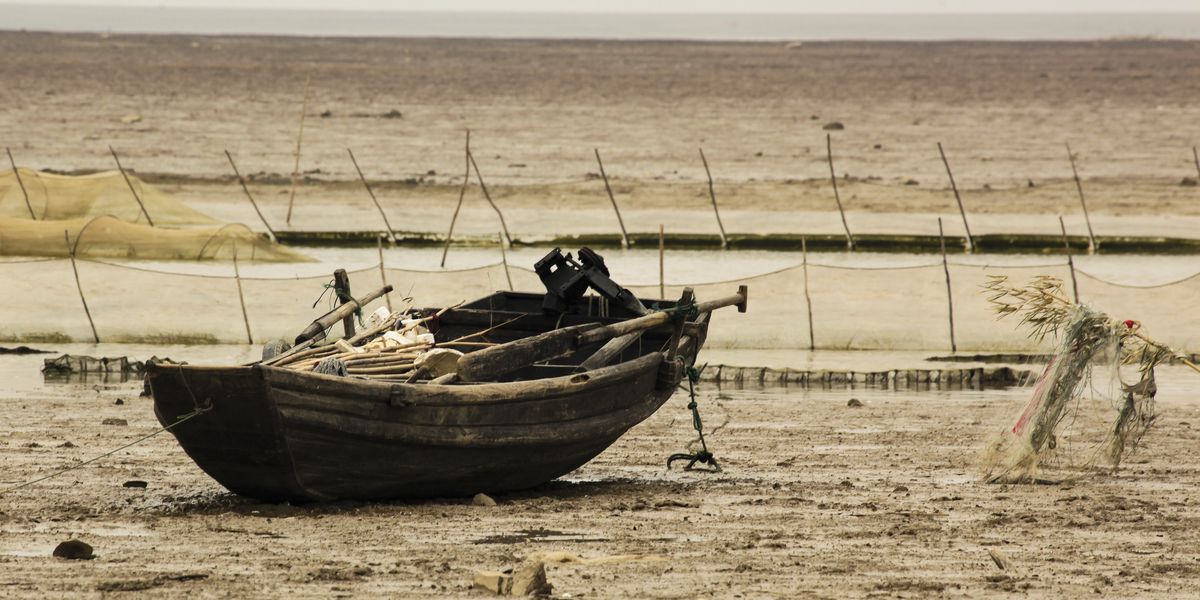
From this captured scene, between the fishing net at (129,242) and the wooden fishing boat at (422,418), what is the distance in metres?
9.51

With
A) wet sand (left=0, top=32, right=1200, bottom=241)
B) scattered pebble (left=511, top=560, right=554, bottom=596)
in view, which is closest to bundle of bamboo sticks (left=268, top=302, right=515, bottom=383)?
scattered pebble (left=511, top=560, right=554, bottom=596)

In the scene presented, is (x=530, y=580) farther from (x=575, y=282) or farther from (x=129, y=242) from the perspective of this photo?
(x=129, y=242)

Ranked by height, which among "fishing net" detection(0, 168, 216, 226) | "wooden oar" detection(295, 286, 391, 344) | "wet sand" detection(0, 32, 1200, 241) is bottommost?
"wooden oar" detection(295, 286, 391, 344)

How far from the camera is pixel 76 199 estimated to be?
19.7 metres

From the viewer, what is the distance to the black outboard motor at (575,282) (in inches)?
348

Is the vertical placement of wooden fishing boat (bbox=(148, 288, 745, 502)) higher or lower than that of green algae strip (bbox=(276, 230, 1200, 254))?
lower

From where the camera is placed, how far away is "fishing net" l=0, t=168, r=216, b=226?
1950cm

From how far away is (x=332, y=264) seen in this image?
18.2 metres

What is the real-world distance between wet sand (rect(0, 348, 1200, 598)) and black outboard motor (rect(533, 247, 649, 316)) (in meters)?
0.94

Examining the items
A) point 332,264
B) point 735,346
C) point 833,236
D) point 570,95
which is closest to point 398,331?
point 735,346

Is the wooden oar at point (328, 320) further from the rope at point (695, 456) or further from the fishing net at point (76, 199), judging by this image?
the fishing net at point (76, 199)

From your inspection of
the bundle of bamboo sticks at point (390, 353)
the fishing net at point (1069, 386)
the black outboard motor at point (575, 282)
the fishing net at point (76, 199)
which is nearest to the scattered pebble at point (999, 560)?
the fishing net at point (1069, 386)

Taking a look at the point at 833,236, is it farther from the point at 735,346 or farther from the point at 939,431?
the point at 939,431

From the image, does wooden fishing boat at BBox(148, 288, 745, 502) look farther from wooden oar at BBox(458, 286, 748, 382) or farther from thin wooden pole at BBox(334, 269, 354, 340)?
thin wooden pole at BBox(334, 269, 354, 340)
